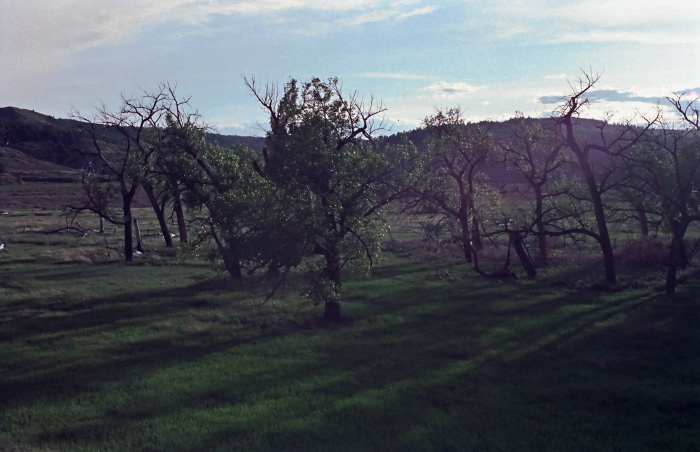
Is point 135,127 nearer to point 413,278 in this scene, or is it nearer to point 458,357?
point 413,278

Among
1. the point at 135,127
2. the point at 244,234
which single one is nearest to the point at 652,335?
the point at 244,234

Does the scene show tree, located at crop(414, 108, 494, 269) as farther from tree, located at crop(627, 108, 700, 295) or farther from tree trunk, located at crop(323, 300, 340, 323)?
tree trunk, located at crop(323, 300, 340, 323)

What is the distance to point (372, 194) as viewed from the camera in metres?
22.8

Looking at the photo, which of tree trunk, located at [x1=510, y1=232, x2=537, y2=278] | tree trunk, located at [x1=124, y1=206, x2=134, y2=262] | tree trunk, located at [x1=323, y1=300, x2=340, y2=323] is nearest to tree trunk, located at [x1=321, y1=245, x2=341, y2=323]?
tree trunk, located at [x1=323, y1=300, x2=340, y2=323]

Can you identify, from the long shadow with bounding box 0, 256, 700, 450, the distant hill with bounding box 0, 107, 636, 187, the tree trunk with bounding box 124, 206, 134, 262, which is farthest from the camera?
the distant hill with bounding box 0, 107, 636, 187

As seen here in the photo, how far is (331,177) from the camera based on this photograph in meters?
21.8

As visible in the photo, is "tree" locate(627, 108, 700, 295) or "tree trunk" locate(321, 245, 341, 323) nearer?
"tree trunk" locate(321, 245, 341, 323)

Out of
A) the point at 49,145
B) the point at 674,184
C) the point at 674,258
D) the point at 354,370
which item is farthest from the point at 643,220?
the point at 49,145

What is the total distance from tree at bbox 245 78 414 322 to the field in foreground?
10.0 ft

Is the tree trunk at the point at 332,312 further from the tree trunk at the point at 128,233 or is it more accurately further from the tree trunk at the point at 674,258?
the tree trunk at the point at 128,233

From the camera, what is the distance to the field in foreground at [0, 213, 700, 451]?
1210 centimetres

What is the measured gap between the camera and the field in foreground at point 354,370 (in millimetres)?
12102

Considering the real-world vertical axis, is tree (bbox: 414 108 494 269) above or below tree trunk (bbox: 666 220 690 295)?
above

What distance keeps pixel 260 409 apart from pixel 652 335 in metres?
14.1
